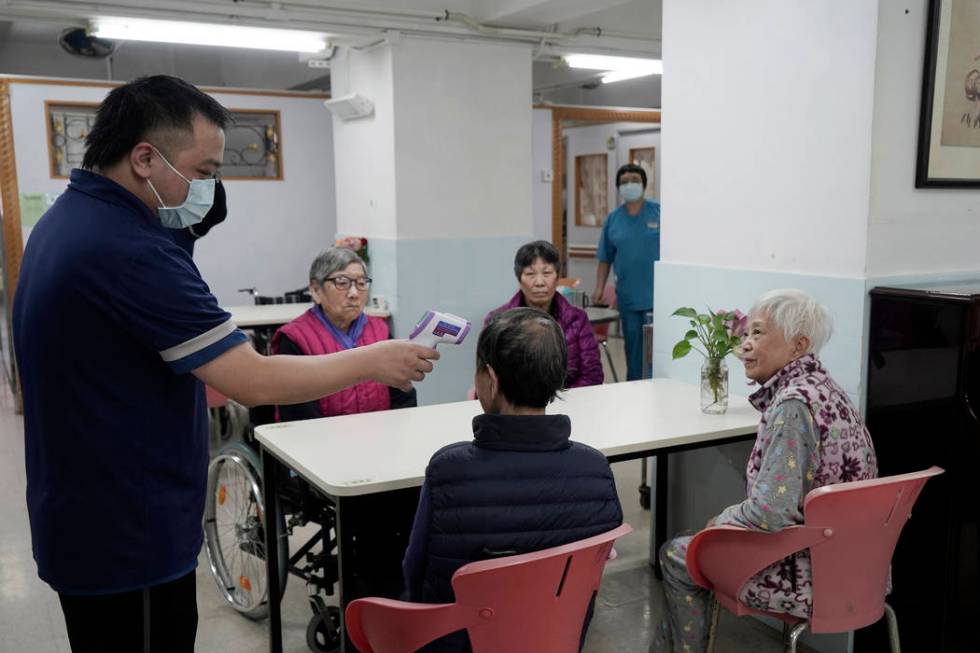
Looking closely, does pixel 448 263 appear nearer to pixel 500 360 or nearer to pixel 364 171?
pixel 364 171

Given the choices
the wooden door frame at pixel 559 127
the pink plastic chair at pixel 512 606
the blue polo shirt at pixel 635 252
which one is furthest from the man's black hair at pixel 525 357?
the wooden door frame at pixel 559 127

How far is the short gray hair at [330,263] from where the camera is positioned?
3.09 metres

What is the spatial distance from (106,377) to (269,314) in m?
3.94

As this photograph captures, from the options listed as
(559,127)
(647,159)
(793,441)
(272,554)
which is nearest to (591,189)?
(647,159)

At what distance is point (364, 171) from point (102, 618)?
437cm

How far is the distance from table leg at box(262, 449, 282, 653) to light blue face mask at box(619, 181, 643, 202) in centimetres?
346

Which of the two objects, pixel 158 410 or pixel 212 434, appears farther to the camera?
pixel 212 434

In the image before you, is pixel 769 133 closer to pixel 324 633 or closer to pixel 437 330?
pixel 437 330

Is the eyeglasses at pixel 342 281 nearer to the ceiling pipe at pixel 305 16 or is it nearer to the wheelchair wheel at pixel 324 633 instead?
the wheelchair wheel at pixel 324 633

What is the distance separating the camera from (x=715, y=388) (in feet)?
9.04

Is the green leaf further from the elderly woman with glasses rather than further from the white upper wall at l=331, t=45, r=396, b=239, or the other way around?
the white upper wall at l=331, t=45, r=396, b=239

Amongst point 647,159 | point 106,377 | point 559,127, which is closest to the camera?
point 106,377

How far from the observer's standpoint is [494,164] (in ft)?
18.4

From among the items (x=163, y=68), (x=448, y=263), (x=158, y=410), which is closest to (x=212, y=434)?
(x=448, y=263)
